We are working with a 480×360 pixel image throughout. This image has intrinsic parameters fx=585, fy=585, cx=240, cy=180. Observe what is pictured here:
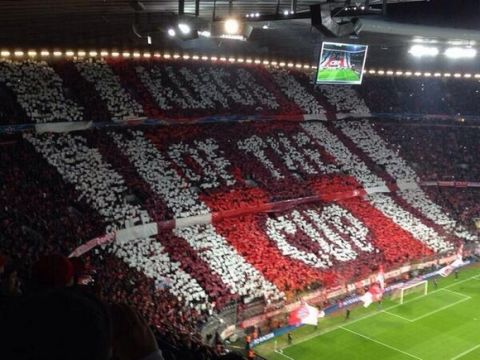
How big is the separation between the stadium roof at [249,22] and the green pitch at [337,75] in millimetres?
1121

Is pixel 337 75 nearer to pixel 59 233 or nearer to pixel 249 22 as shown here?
pixel 249 22

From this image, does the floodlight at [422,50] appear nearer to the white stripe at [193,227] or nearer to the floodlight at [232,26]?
the white stripe at [193,227]

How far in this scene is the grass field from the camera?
20062 mm

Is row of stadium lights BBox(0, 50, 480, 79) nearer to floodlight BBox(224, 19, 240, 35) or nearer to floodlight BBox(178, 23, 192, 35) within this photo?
floodlight BBox(178, 23, 192, 35)

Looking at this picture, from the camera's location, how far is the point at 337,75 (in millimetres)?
25609

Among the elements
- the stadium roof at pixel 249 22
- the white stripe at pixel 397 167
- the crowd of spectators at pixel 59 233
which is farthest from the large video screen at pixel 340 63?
the crowd of spectators at pixel 59 233

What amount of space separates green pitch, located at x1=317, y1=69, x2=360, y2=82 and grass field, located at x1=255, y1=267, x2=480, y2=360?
9.87 m

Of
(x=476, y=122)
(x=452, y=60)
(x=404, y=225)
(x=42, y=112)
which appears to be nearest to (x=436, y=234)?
(x=404, y=225)

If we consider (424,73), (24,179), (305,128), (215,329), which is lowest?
(215,329)

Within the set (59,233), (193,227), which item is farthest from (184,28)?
(193,227)

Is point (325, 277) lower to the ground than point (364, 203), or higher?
lower

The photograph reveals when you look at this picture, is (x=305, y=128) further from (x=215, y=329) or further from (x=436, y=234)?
(x=215, y=329)

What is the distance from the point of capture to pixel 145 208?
941 inches

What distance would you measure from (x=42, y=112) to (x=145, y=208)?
20.4ft
